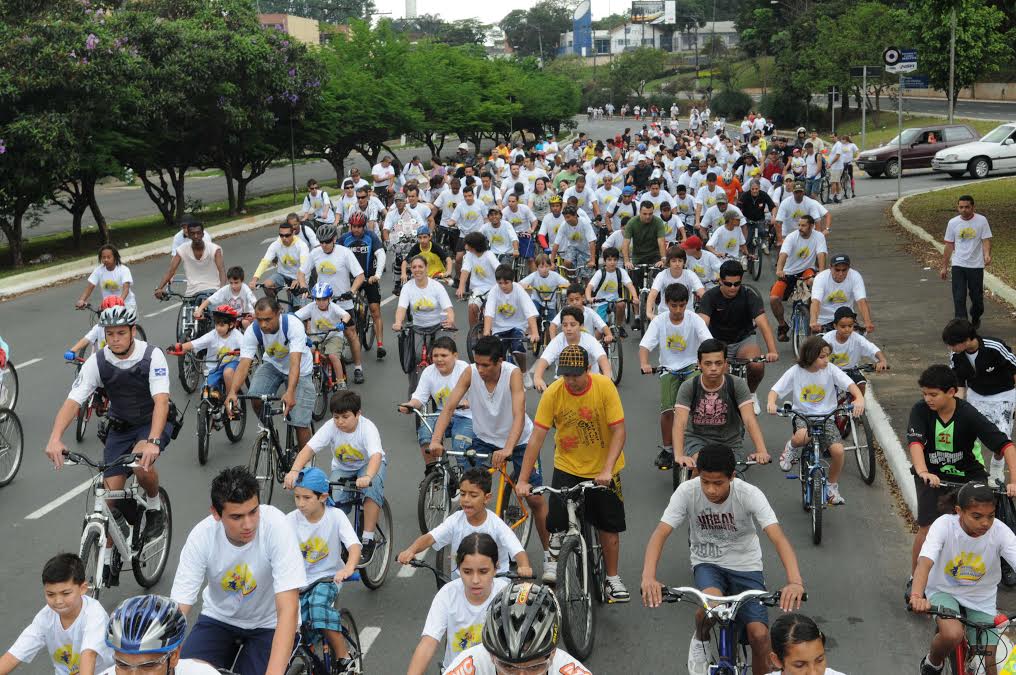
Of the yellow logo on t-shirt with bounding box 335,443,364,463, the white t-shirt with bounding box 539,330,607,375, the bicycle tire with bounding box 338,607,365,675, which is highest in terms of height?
the white t-shirt with bounding box 539,330,607,375

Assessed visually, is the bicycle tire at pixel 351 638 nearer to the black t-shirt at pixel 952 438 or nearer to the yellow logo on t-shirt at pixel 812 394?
the black t-shirt at pixel 952 438

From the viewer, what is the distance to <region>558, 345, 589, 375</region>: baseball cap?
8211 mm

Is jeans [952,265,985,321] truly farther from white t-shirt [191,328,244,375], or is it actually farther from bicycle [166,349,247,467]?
bicycle [166,349,247,467]

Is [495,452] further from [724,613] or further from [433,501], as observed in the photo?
[724,613]

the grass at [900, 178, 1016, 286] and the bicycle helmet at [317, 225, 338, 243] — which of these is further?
the grass at [900, 178, 1016, 286]

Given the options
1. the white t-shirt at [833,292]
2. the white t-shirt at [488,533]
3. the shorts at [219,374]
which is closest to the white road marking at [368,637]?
the white t-shirt at [488,533]

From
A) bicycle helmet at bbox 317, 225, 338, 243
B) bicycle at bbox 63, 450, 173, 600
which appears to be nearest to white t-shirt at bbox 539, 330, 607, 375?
bicycle at bbox 63, 450, 173, 600

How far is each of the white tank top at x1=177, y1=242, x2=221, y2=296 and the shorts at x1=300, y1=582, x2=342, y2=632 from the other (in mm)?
9590

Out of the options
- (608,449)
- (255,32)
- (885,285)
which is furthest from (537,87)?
(608,449)

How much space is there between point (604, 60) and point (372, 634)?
19346 centimetres

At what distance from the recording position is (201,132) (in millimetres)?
36000

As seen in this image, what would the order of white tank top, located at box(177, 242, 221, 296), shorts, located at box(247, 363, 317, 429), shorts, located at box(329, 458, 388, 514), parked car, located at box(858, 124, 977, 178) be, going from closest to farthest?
shorts, located at box(329, 458, 388, 514), shorts, located at box(247, 363, 317, 429), white tank top, located at box(177, 242, 221, 296), parked car, located at box(858, 124, 977, 178)

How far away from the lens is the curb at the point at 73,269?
81.5 feet

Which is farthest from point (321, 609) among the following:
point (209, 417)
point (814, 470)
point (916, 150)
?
point (916, 150)
